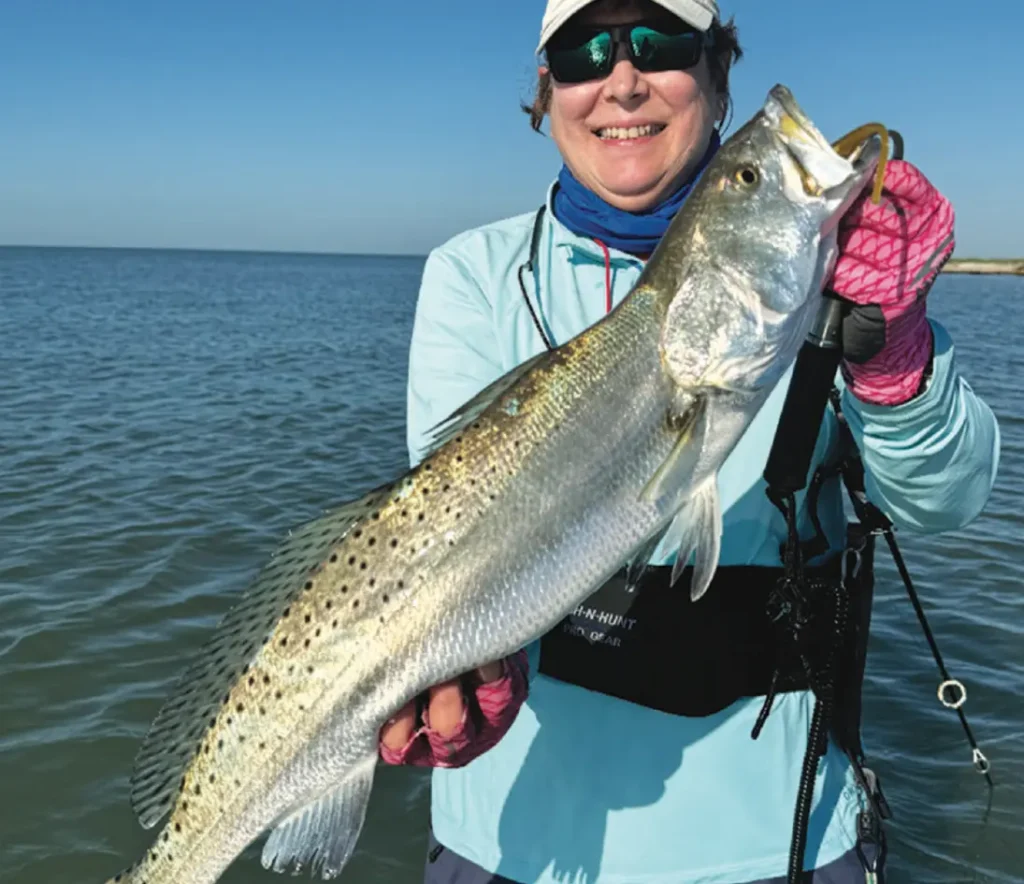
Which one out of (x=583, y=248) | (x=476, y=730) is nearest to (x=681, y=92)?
(x=583, y=248)

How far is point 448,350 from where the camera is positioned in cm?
319

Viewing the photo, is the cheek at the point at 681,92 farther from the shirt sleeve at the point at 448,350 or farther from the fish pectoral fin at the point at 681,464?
the fish pectoral fin at the point at 681,464

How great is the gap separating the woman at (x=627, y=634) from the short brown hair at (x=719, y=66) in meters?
0.03

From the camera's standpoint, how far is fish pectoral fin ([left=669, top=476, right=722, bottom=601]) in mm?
2666

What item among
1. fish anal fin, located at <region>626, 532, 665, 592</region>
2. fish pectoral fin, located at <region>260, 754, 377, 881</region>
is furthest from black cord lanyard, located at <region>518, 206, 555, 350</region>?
fish pectoral fin, located at <region>260, 754, 377, 881</region>

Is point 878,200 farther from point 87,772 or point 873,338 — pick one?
point 87,772

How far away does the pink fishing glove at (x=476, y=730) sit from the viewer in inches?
108

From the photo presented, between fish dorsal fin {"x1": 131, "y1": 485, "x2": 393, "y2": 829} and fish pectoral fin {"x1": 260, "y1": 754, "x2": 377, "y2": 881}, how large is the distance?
38 centimetres

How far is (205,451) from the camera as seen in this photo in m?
15.7

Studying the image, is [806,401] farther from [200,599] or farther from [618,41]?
[200,599]

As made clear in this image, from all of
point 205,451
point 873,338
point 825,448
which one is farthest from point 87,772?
point 205,451

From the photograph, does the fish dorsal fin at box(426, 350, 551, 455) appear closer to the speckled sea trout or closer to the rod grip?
the speckled sea trout

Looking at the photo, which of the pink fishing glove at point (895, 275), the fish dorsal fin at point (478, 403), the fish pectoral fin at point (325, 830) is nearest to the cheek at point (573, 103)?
the fish dorsal fin at point (478, 403)

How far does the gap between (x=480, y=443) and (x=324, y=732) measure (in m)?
0.96
